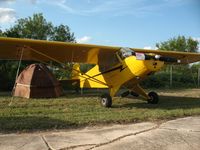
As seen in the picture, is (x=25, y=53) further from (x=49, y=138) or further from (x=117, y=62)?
(x=49, y=138)

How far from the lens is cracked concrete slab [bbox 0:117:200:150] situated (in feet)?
19.6

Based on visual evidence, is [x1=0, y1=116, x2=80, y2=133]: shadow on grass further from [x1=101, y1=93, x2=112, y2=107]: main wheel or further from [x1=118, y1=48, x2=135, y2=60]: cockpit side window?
[x1=118, y1=48, x2=135, y2=60]: cockpit side window

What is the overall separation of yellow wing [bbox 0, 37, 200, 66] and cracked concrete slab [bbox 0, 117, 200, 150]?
16.7 feet

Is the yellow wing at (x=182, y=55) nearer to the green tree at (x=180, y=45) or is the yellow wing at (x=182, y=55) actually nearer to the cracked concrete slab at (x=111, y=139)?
the cracked concrete slab at (x=111, y=139)

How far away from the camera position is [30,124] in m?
7.61

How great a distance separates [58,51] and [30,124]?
5.58 metres

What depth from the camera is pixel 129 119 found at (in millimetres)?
8789

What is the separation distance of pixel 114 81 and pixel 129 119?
441cm

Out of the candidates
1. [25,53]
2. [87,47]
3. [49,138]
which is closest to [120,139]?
[49,138]

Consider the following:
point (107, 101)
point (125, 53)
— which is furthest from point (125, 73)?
point (107, 101)

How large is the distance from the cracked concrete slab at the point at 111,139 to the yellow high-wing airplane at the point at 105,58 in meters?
4.06

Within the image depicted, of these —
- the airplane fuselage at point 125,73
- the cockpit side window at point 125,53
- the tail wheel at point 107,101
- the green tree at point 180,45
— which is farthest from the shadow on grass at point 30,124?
the green tree at point 180,45

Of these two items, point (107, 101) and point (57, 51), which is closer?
point (107, 101)

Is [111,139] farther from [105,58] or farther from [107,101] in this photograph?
[105,58]
